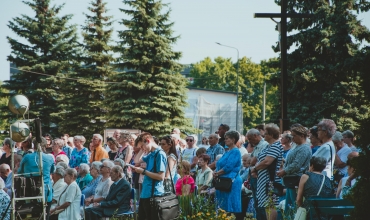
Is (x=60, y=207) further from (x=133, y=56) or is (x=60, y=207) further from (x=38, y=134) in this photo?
(x=133, y=56)

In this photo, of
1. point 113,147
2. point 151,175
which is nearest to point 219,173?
point 151,175

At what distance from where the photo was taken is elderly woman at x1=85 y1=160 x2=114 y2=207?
12.2 metres

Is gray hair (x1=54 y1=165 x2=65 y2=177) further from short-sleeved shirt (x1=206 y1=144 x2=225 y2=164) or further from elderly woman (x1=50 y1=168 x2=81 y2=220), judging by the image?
short-sleeved shirt (x1=206 y1=144 x2=225 y2=164)

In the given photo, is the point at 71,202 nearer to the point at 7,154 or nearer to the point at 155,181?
the point at 155,181

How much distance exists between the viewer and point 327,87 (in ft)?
103

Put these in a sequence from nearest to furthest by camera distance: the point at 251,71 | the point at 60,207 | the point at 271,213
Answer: the point at 271,213
the point at 60,207
the point at 251,71

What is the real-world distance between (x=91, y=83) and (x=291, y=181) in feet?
108

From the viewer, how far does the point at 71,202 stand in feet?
39.1

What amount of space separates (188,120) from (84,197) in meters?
26.1

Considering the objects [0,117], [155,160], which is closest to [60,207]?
[155,160]

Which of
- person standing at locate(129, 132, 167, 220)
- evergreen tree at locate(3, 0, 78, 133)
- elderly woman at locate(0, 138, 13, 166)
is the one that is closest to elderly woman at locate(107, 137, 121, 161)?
elderly woman at locate(0, 138, 13, 166)

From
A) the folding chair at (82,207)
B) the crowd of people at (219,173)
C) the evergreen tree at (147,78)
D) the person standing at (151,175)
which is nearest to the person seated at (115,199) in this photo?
the crowd of people at (219,173)

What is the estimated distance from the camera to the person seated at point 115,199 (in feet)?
38.7

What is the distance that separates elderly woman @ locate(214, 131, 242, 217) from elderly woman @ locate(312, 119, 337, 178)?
1.76 meters
